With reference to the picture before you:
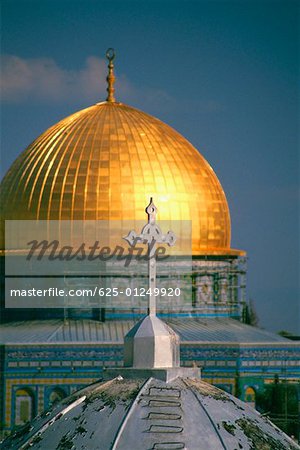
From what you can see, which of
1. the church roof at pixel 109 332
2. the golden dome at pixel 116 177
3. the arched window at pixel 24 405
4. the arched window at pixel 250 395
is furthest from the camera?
the golden dome at pixel 116 177

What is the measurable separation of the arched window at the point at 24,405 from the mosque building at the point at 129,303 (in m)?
Result: 0.03

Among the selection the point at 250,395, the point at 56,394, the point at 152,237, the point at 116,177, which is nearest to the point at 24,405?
the point at 56,394

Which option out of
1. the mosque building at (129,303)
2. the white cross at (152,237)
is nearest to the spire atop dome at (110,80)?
the mosque building at (129,303)

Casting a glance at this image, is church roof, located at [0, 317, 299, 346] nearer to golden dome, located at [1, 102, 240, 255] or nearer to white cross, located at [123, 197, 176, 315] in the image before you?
golden dome, located at [1, 102, 240, 255]

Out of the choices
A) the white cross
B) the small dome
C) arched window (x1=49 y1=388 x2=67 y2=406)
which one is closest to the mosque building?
arched window (x1=49 y1=388 x2=67 y2=406)

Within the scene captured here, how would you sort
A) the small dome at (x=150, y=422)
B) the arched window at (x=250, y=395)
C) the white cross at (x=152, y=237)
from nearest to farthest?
the small dome at (x=150, y=422)
the white cross at (x=152, y=237)
the arched window at (x=250, y=395)

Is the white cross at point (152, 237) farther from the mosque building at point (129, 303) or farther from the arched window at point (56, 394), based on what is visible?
the arched window at point (56, 394)

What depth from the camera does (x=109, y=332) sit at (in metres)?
38.4

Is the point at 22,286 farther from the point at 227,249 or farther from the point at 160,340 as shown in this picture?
the point at 160,340

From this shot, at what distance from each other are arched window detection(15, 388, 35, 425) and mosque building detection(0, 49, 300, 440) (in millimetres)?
31

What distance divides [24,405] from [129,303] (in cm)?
367

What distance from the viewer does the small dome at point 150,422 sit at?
11.5 metres

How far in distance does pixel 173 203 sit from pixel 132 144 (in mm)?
1826

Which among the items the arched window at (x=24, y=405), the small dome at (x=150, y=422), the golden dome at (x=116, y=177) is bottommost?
the arched window at (x=24, y=405)
